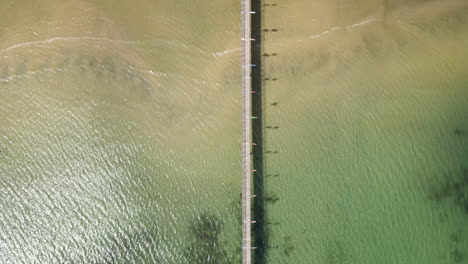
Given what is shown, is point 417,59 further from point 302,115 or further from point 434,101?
point 302,115

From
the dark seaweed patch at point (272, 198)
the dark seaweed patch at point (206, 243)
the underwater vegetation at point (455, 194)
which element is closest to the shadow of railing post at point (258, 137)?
the dark seaweed patch at point (272, 198)

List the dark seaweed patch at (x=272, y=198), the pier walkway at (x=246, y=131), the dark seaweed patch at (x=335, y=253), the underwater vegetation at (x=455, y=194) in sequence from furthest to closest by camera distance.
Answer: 1. the dark seaweed patch at (x=272, y=198)
2. the underwater vegetation at (x=455, y=194)
3. the dark seaweed patch at (x=335, y=253)
4. the pier walkway at (x=246, y=131)

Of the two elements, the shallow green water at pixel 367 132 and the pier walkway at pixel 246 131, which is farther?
the shallow green water at pixel 367 132

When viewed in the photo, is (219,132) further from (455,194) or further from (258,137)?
(455,194)

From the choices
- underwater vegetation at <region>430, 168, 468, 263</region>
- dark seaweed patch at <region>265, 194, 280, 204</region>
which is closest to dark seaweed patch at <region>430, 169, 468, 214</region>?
underwater vegetation at <region>430, 168, 468, 263</region>

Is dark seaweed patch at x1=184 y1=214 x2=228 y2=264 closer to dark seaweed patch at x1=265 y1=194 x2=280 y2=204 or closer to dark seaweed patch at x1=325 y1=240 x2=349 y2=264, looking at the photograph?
dark seaweed patch at x1=265 y1=194 x2=280 y2=204

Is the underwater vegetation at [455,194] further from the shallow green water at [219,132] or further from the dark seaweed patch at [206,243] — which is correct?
the dark seaweed patch at [206,243]

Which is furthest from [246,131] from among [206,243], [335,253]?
[335,253]
